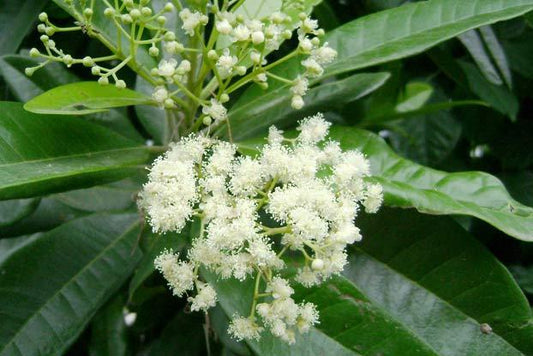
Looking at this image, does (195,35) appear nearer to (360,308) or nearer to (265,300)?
(265,300)

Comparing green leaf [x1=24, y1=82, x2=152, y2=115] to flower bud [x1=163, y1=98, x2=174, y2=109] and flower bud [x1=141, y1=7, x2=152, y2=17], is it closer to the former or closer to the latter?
flower bud [x1=163, y1=98, x2=174, y2=109]

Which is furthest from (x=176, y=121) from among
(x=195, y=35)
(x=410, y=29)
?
(x=410, y=29)

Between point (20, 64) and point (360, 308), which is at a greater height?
point (20, 64)

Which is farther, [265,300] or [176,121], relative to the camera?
[176,121]

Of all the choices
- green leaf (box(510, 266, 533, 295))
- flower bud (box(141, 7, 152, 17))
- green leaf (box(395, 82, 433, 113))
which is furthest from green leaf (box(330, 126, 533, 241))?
green leaf (box(395, 82, 433, 113))

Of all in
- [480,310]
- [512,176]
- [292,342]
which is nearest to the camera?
[292,342]

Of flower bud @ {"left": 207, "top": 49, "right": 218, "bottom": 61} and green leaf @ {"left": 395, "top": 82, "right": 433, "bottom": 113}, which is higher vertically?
flower bud @ {"left": 207, "top": 49, "right": 218, "bottom": 61}
